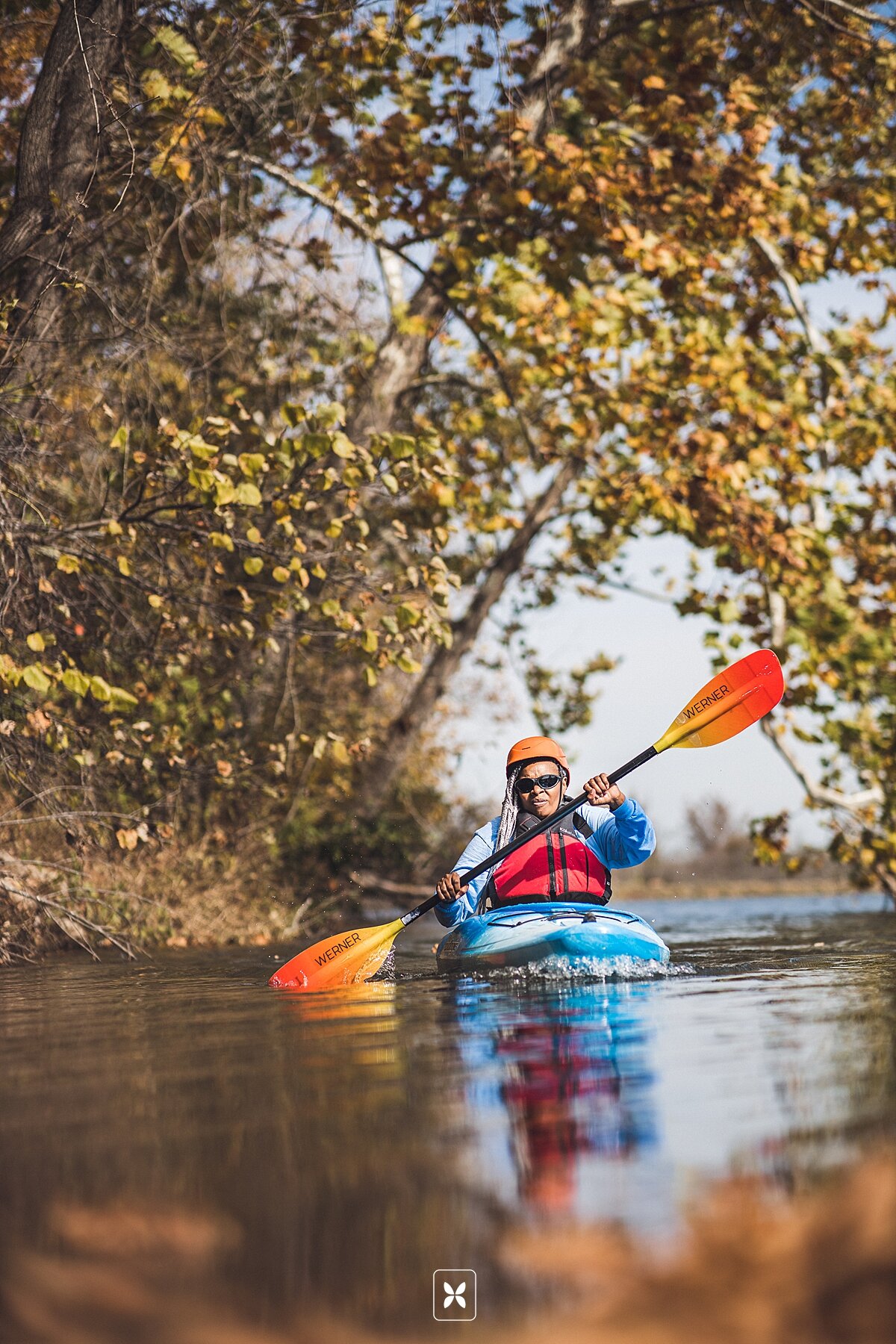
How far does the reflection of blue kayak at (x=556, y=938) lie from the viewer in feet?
20.6

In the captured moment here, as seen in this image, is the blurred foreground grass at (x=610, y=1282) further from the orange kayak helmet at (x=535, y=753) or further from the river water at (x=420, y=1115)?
the orange kayak helmet at (x=535, y=753)

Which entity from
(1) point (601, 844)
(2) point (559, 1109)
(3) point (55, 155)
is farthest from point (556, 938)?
(3) point (55, 155)

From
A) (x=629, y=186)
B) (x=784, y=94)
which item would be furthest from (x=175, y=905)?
(x=784, y=94)

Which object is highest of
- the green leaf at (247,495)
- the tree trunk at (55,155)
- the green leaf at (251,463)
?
the tree trunk at (55,155)

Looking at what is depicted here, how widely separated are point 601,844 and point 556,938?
1257mm

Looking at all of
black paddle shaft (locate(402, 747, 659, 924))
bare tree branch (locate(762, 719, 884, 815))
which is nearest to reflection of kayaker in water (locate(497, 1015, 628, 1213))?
black paddle shaft (locate(402, 747, 659, 924))

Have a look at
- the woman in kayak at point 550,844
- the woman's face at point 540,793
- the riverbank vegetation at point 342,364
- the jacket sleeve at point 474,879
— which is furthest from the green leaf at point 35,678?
the woman's face at point 540,793

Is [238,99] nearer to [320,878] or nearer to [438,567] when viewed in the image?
[438,567]

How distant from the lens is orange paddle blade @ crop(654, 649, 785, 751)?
786 cm

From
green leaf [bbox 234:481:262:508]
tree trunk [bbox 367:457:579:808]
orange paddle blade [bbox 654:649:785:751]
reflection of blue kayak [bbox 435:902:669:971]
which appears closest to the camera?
reflection of blue kayak [bbox 435:902:669:971]

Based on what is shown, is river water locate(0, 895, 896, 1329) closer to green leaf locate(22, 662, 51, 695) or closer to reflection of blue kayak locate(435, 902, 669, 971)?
reflection of blue kayak locate(435, 902, 669, 971)

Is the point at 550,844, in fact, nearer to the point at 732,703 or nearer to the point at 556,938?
the point at 556,938

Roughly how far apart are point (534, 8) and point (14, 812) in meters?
6.73

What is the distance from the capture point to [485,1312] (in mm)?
1829
